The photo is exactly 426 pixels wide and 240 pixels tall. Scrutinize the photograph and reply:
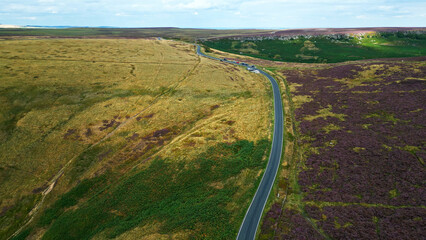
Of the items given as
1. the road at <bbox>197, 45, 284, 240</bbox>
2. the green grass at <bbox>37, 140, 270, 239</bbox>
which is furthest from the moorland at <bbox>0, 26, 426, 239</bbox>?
the road at <bbox>197, 45, 284, 240</bbox>

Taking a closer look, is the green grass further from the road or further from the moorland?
the road

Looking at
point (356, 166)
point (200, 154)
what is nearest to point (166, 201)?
point (200, 154)

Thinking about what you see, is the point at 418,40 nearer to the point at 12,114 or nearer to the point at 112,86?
the point at 112,86

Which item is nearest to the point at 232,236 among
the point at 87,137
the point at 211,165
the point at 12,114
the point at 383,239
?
the point at 211,165

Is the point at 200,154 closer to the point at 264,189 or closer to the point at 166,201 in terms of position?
the point at 166,201

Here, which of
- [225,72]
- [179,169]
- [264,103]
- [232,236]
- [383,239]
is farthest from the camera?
[225,72]

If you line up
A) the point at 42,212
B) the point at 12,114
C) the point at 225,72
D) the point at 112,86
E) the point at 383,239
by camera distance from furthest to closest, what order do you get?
the point at 225,72, the point at 112,86, the point at 12,114, the point at 42,212, the point at 383,239

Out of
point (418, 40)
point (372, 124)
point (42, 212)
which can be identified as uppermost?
point (418, 40)
